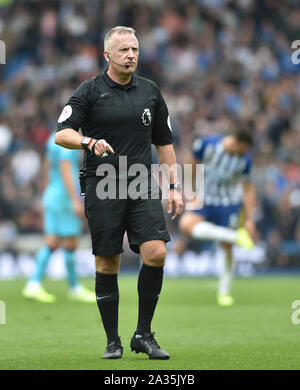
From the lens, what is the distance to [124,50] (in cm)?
675

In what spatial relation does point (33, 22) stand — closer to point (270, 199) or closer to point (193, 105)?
point (193, 105)

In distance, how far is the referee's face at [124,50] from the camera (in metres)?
6.74

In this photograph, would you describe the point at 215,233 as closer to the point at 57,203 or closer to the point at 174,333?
the point at 57,203

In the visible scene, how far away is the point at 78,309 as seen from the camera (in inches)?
428

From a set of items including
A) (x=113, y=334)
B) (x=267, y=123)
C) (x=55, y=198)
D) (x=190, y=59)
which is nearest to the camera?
(x=113, y=334)

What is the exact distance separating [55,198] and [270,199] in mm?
7289

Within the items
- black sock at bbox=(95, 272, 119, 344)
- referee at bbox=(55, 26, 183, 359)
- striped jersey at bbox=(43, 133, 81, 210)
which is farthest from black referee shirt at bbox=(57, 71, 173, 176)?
striped jersey at bbox=(43, 133, 81, 210)

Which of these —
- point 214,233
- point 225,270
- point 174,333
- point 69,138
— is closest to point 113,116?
point 69,138

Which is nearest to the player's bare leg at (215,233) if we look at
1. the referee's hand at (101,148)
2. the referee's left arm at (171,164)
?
the referee's left arm at (171,164)

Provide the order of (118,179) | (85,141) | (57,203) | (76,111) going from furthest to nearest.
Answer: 1. (57,203)
2. (118,179)
3. (76,111)
4. (85,141)

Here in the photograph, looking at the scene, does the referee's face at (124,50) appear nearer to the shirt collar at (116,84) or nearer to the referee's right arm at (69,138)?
the shirt collar at (116,84)

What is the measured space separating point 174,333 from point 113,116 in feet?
8.34
